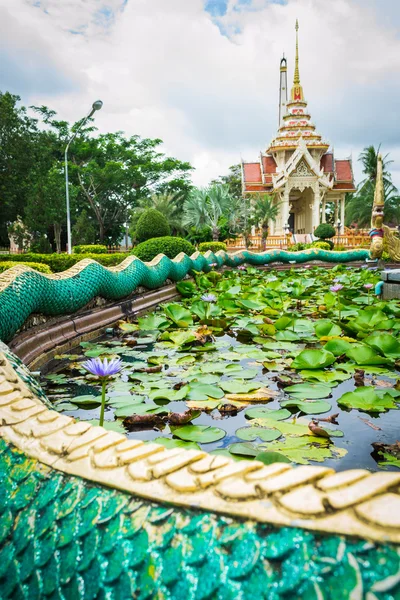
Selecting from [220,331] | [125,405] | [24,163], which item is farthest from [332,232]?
[125,405]

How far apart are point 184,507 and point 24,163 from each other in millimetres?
22088

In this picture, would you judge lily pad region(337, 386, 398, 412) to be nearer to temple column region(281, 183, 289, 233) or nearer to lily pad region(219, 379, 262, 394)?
lily pad region(219, 379, 262, 394)

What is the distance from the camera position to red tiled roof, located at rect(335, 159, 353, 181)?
2417cm

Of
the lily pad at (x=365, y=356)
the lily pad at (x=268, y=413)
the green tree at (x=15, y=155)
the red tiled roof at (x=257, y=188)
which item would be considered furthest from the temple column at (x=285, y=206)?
the lily pad at (x=268, y=413)

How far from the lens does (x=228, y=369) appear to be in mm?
2084

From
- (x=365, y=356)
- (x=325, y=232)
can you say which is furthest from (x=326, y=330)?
(x=325, y=232)

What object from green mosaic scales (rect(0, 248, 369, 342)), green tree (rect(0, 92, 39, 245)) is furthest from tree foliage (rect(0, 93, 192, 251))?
green mosaic scales (rect(0, 248, 369, 342))

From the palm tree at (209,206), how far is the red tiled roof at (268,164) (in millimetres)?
6023

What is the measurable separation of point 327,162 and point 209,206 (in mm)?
9407

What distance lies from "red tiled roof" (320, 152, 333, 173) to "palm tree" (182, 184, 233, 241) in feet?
26.1

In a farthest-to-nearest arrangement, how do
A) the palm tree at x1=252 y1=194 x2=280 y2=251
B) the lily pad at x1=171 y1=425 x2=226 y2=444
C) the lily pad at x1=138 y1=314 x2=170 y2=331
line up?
the palm tree at x1=252 y1=194 x2=280 y2=251
the lily pad at x1=138 y1=314 x2=170 y2=331
the lily pad at x1=171 y1=425 x2=226 y2=444

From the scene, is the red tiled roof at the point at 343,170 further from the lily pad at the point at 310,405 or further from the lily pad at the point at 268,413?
the lily pad at the point at 268,413

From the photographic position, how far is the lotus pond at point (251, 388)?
133 cm

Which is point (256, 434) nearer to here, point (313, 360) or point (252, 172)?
point (313, 360)
